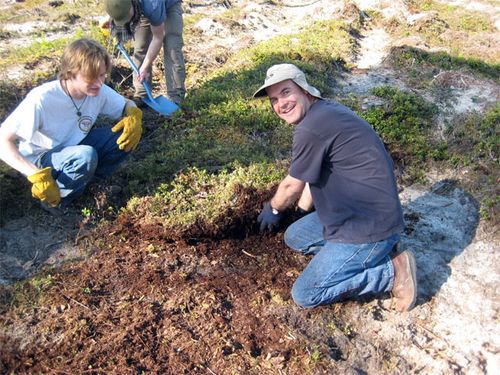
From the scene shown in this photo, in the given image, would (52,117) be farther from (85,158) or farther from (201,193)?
(201,193)

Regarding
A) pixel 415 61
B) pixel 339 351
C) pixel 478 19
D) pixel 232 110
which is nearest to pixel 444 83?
pixel 415 61

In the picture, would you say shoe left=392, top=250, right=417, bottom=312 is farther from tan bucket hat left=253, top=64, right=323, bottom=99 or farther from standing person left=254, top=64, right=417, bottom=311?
tan bucket hat left=253, top=64, right=323, bottom=99

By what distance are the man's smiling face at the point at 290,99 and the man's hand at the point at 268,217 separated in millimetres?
815

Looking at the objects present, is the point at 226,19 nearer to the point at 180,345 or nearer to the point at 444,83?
the point at 444,83

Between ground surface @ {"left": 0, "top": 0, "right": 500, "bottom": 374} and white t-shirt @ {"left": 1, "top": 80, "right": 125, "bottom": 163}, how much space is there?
550 millimetres

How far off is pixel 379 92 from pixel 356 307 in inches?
125

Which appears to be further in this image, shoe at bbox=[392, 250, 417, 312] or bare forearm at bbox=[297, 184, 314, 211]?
bare forearm at bbox=[297, 184, 314, 211]

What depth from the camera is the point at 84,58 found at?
3.12 m

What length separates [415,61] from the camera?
21.5 ft

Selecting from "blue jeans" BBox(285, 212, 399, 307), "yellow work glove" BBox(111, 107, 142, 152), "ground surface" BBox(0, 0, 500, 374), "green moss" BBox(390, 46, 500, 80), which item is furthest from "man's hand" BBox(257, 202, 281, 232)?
"green moss" BBox(390, 46, 500, 80)

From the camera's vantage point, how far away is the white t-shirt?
3188 mm

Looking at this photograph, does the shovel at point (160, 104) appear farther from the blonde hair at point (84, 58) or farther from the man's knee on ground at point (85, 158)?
the blonde hair at point (84, 58)

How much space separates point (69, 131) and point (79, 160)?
28 centimetres

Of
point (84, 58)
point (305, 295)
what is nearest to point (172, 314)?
point (305, 295)
